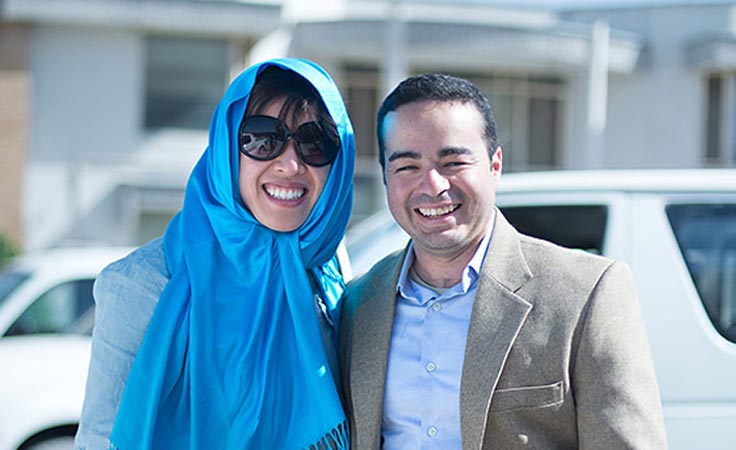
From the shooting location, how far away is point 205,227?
8.69ft

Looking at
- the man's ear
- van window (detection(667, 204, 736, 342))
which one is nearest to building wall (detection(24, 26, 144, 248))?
van window (detection(667, 204, 736, 342))

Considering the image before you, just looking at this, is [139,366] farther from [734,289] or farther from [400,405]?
[734,289]

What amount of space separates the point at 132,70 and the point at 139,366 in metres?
14.2

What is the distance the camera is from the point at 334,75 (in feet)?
58.9

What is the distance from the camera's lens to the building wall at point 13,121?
50.2ft

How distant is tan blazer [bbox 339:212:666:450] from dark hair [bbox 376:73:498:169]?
34 cm

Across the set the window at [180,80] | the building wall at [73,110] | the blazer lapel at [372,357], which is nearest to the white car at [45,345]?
the blazer lapel at [372,357]

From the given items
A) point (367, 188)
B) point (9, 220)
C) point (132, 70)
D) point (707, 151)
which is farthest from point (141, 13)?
point (707, 151)

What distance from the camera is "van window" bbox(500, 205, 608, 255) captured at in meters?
3.76

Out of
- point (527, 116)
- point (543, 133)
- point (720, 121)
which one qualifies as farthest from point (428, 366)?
point (720, 121)

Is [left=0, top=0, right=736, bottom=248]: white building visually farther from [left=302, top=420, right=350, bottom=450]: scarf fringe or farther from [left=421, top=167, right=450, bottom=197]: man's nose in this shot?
[left=421, top=167, right=450, bottom=197]: man's nose

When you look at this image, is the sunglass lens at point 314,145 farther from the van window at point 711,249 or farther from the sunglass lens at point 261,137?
the van window at point 711,249

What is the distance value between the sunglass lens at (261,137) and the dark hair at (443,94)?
0.38 metres

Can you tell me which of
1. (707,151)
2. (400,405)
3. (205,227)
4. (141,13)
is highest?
(141,13)
